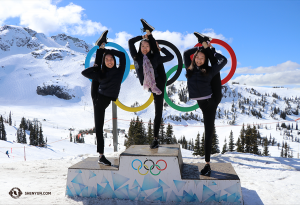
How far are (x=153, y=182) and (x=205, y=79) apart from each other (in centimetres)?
233

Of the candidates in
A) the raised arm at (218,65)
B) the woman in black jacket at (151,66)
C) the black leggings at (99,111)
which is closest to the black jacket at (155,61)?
the woman in black jacket at (151,66)

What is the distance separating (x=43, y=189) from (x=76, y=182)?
1.01m

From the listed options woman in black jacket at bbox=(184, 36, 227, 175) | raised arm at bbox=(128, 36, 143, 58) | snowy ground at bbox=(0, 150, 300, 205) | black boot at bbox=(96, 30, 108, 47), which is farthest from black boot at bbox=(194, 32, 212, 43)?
snowy ground at bbox=(0, 150, 300, 205)

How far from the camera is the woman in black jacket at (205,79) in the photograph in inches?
163

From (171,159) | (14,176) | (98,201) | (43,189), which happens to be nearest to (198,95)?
(171,159)

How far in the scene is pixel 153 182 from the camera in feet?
13.8

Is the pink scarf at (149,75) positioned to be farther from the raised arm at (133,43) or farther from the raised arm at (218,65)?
the raised arm at (218,65)

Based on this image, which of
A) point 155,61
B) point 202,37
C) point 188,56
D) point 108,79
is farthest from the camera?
point 155,61

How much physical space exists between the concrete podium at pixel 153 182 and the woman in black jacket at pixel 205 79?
380mm

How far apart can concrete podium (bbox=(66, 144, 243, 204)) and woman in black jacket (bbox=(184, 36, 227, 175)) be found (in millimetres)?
380

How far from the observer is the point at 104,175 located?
441 cm

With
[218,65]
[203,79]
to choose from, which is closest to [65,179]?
[203,79]

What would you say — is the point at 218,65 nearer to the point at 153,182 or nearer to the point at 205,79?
the point at 205,79

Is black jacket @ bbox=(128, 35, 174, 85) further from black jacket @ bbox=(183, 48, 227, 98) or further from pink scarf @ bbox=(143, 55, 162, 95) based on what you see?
black jacket @ bbox=(183, 48, 227, 98)
